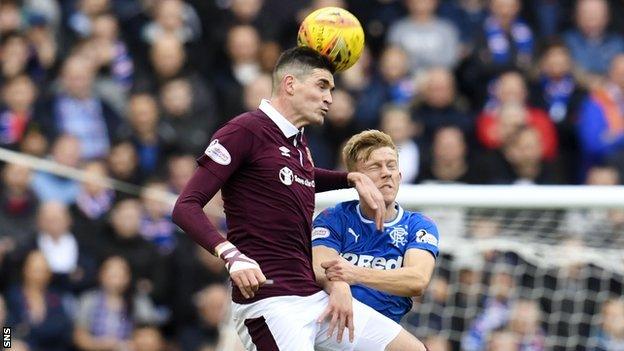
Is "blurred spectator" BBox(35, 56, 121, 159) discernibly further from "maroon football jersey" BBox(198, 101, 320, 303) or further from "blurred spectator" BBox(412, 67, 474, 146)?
"maroon football jersey" BBox(198, 101, 320, 303)

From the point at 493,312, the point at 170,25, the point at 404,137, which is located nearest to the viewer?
the point at 493,312

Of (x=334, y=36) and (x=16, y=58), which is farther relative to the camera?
(x=16, y=58)

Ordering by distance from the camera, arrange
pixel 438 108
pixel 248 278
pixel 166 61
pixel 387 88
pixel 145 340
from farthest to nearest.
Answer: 1. pixel 387 88
2. pixel 166 61
3. pixel 438 108
4. pixel 145 340
5. pixel 248 278

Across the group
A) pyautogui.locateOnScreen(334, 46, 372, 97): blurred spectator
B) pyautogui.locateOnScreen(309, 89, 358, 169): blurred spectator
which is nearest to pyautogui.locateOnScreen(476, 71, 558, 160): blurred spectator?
pyautogui.locateOnScreen(334, 46, 372, 97): blurred spectator

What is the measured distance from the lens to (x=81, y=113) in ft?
45.5

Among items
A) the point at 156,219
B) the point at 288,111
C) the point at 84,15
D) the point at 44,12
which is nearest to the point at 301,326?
the point at 288,111

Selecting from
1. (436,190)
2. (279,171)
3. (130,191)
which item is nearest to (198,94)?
(130,191)

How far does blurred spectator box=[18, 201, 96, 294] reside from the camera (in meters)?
12.4

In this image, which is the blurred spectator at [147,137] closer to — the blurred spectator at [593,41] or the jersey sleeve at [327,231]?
the blurred spectator at [593,41]

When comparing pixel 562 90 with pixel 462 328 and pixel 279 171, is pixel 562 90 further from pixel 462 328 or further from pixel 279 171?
pixel 279 171

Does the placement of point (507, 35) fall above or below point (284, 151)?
above

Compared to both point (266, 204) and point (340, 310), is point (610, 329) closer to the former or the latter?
point (340, 310)

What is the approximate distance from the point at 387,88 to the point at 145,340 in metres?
3.65

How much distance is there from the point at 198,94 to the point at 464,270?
145 inches
